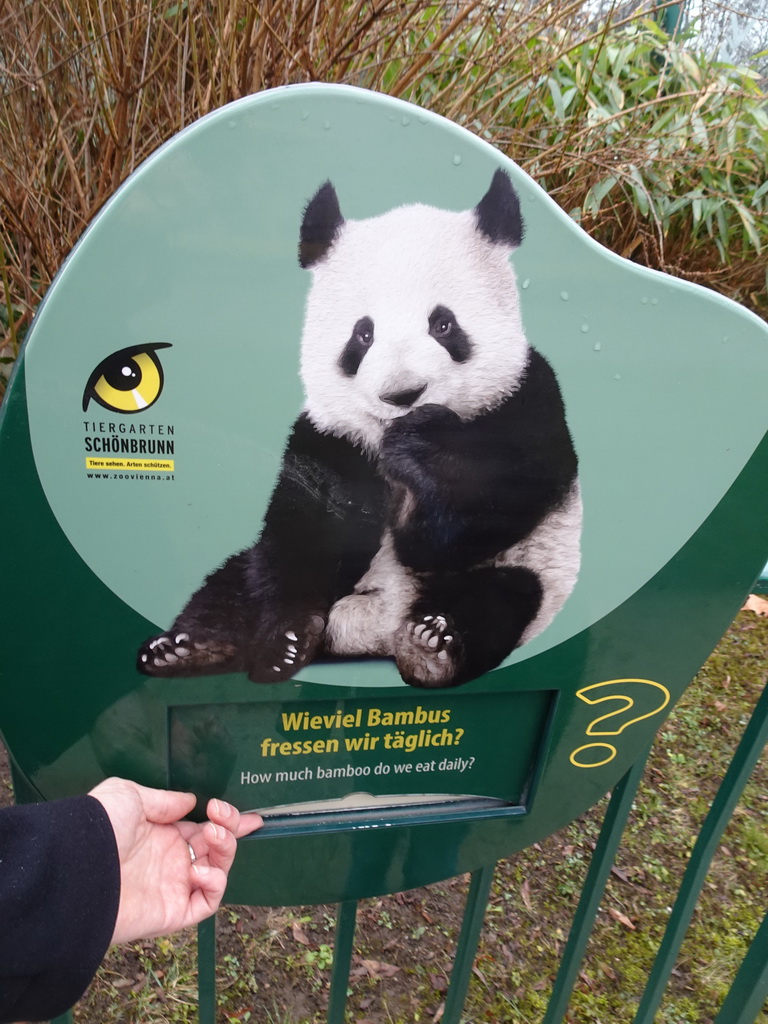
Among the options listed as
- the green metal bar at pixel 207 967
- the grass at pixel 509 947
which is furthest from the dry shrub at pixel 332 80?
the grass at pixel 509 947

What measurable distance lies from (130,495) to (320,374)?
26cm

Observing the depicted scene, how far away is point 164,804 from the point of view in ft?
3.03

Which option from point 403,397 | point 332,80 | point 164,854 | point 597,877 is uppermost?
point 332,80

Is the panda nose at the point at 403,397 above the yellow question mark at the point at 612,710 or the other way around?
above

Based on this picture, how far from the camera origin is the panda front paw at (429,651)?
94cm

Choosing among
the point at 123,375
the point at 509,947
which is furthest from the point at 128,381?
the point at 509,947

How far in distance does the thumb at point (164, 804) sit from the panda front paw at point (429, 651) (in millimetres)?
342

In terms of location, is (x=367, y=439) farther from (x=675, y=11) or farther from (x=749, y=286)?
(x=675, y=11)

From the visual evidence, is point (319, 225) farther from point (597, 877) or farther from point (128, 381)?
point (597, 877)

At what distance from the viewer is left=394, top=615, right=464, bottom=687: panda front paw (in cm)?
94

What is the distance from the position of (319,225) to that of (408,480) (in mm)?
308

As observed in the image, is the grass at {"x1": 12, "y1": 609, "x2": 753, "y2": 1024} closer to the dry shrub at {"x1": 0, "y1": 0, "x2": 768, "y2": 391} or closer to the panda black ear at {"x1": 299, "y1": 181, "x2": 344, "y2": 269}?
the dry shrub at {"x1": 0, "y1": 0, "x2": 768, "y2": 391}

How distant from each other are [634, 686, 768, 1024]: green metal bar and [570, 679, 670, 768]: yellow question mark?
0.22 m

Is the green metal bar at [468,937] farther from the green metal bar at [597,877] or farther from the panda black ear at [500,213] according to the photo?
the panda black ear at [500,213]
